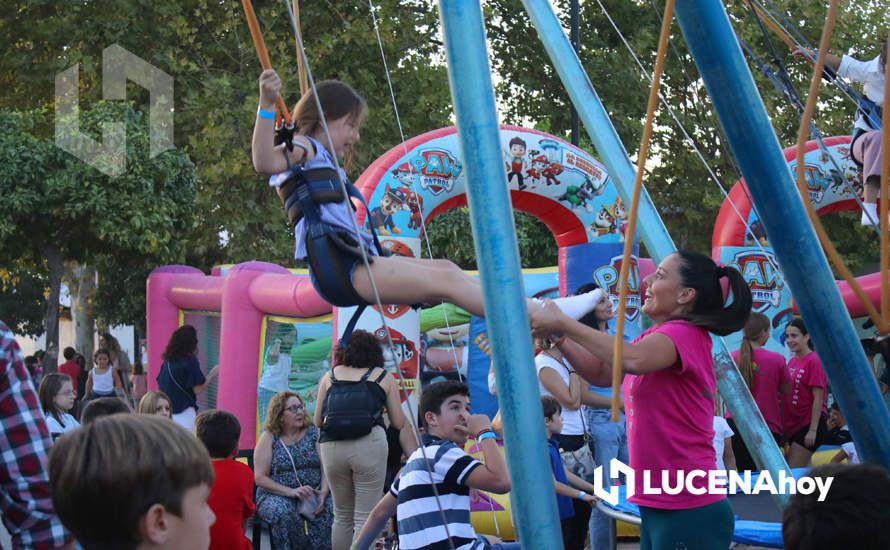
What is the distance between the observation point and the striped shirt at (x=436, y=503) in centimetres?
Answer: 415

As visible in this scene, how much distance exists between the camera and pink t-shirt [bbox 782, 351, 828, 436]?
306 inches

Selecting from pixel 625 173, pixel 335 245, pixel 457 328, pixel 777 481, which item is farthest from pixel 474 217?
pixel 457 328

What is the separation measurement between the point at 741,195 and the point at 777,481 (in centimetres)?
664

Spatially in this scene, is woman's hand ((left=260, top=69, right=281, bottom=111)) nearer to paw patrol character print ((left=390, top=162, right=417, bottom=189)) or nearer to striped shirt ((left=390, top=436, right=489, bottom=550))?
striped shirt ((left=390, top=436, right=489, bottom=550))

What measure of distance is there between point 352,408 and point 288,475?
0.50m

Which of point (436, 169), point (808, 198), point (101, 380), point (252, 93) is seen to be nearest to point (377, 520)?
point (808, 198)

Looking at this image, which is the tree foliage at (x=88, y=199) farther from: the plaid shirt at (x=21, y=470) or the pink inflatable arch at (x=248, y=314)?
the plaid shirt at (x=21, y=470)

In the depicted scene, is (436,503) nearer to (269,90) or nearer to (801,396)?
(269,90)

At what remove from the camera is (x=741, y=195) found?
1080 centimetres

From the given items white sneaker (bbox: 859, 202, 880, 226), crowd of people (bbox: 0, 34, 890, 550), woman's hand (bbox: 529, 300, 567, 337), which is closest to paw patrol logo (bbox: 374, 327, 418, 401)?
crowd of people (bbox: 0, 34, 890, 550)

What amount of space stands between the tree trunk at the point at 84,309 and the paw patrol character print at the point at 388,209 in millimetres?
14202

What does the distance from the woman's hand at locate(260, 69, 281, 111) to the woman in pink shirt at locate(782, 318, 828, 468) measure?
5253 mm

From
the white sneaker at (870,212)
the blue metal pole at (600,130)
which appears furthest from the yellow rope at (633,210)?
the white sneaker at (870,212)

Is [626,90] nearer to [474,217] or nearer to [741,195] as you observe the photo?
[741,195]
